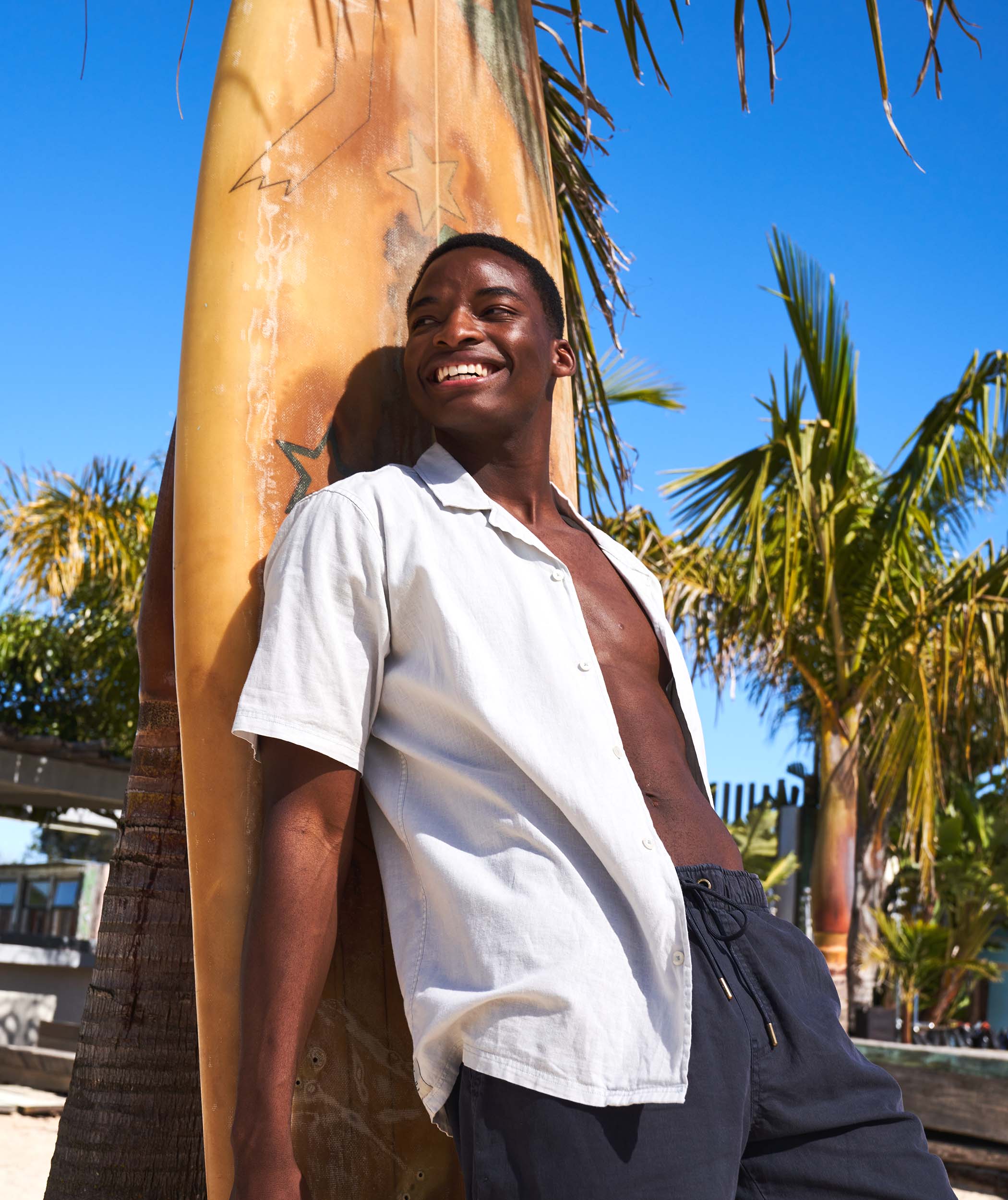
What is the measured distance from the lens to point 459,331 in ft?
5.53

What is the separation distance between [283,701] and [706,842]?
54 centimetres

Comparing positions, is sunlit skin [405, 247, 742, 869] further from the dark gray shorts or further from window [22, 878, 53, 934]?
window [22, 878, 53, 934]

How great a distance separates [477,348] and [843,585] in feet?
20.1

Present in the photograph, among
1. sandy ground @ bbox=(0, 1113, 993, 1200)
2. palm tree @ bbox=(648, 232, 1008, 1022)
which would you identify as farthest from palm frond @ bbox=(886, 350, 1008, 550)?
sandy ground @ bbox=(0, 1113, 993, 1200)

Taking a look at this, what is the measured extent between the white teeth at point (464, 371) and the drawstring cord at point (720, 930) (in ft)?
2.48

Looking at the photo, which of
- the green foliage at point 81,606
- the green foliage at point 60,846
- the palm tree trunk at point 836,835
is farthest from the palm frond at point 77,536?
the green foliage at point 60,846

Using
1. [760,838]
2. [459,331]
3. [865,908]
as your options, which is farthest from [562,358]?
[760,838]

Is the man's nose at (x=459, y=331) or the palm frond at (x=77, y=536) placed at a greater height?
the palm frond at (x=77, y=536)

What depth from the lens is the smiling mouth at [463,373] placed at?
1685 millimetres

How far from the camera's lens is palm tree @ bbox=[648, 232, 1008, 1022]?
6.95m

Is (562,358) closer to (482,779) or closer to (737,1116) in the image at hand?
(482,779)

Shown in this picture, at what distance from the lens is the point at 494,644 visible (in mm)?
1393

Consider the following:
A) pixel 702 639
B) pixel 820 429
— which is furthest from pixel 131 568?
pixel 820 429

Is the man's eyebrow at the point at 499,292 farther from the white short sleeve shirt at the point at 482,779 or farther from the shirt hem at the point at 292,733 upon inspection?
the shirt hem at the point at 292,733
